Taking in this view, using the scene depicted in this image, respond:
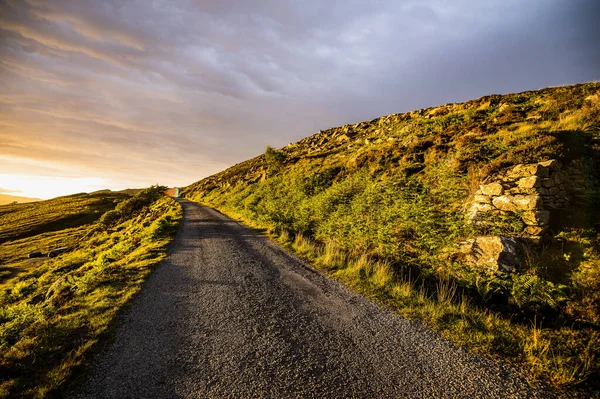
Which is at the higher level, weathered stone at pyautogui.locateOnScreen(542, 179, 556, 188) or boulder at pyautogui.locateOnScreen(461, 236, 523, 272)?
weathered stone at pyautogui.locateOnScreen(542, 179, 556, 188)

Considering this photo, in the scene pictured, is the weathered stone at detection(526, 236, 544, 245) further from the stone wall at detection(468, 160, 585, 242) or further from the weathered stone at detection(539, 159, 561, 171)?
the weathered stone at detection(539, 159, 561, 171)

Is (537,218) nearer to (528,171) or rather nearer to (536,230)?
(536,230)

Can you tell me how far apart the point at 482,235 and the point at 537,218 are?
65.1 inches

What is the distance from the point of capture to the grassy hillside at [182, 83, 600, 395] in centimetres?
476

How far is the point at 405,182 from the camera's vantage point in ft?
44.4

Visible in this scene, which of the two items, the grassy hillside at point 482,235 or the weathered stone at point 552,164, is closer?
the grassy hillside at point 482,235

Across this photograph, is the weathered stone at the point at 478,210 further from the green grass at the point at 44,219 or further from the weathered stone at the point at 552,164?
the green grass at the point at 44,219

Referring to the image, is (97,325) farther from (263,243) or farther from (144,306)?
(263,243)

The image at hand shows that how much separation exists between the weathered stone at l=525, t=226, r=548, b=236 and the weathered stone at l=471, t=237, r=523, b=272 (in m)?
0.62

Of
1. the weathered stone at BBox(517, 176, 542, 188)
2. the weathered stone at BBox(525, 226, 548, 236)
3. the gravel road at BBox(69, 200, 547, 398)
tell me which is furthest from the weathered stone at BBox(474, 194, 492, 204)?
the gravel road at BBox(69, 200, 547, 398)

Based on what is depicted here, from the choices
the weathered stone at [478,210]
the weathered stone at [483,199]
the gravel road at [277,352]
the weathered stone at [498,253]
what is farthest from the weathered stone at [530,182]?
the gravel road at [277,352]

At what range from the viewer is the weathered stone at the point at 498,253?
6.98 metres

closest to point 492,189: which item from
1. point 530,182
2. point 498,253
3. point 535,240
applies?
point 530,182

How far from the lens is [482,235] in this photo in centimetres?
809
